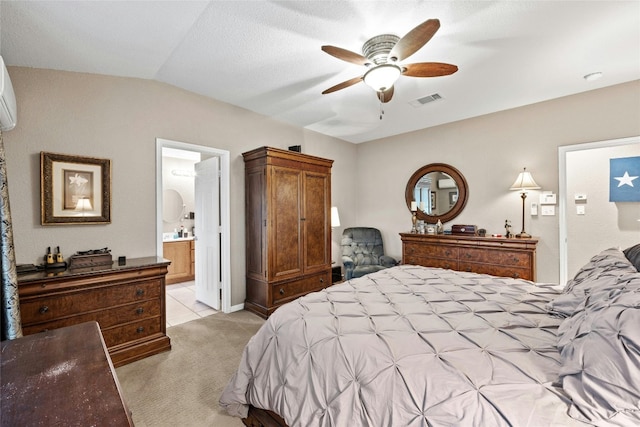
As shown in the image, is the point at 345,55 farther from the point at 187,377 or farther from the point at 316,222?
the point at 187,377

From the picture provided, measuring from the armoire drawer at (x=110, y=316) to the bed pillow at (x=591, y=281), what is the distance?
125 inches

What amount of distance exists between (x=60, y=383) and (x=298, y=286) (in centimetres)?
298

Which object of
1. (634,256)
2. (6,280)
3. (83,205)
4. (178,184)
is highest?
(178,184)

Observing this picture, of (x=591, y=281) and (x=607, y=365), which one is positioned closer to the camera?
(x=607, y=365)

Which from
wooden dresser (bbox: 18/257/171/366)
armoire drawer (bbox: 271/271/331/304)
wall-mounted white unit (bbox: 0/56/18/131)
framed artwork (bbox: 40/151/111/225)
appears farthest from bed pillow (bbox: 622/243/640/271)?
framed artwork (bbox: 40/151/111/225)

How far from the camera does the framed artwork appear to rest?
242cm

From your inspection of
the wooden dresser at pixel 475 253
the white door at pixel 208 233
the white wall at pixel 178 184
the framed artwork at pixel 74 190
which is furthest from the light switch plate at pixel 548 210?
the white wall at pixel 178 184

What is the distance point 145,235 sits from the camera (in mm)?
2980

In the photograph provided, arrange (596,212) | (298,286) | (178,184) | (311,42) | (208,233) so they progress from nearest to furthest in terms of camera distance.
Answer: (311,42) → (298,286) → (208,233) → (596,212) → (178,184)

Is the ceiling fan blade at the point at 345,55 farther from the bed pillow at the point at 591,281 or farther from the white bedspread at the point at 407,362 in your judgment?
the bed pillow at the point at 591,281

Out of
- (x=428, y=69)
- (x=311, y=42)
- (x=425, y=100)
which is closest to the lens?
(x=428, y=69)

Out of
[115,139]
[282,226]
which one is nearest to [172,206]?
[115,139]

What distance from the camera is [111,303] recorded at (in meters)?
2.38

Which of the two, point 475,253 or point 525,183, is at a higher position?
point 525,183
